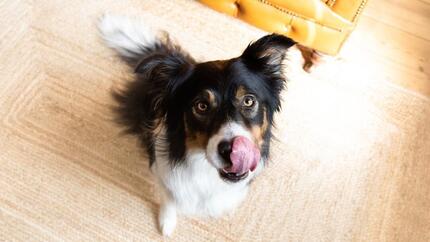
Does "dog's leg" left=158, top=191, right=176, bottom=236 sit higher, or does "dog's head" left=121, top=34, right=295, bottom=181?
"dog's head" left=121, top=34, right=295, bottom=181

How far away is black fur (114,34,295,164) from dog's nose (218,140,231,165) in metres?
0.07

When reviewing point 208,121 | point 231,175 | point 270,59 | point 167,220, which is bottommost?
point 167,220

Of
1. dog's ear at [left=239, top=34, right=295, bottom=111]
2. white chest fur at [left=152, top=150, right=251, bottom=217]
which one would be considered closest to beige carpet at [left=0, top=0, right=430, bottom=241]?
white chest fur at [left=152, top=150, right=251, bottom=217]

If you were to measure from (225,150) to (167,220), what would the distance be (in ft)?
2.29

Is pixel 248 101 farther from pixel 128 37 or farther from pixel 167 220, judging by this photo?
pixel 128 37

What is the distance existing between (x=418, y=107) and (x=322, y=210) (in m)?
0.84

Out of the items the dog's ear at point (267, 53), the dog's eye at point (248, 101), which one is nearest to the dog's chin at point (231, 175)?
the dog's eye at point (248, 101)

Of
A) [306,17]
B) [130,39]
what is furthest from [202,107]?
[306,17]

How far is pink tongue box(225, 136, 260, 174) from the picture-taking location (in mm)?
1195

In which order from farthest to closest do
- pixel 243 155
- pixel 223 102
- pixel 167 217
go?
pixel 167 217 < pixel 223 102 < pixel 243 155

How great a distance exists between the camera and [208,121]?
1311 mm

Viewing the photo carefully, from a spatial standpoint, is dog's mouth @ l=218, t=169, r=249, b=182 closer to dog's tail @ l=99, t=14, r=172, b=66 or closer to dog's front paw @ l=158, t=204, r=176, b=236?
dog's front paw @ l=158, t=204, r=176, b=236

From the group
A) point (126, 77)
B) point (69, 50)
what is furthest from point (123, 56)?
point (69, 50)

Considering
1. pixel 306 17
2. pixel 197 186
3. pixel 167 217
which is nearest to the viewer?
pixel 197 186
